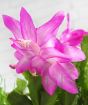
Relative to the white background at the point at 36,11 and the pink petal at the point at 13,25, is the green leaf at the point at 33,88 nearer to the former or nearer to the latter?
the pink petal at the point at 13,25

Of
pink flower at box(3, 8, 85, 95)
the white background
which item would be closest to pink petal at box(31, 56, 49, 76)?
pink flower at box(3, 8, 85, 95)

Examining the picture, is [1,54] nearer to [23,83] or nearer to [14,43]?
[23,83]

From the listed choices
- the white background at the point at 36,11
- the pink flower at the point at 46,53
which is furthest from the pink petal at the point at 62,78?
the white background at the point at 36,11

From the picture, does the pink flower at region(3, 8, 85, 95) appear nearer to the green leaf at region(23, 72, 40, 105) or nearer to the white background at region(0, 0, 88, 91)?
the green leaf at region(23, 72, 40, 105)

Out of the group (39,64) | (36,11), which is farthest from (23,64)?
(36,11)

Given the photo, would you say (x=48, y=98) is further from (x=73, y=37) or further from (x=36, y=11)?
(x=36, y=11)
